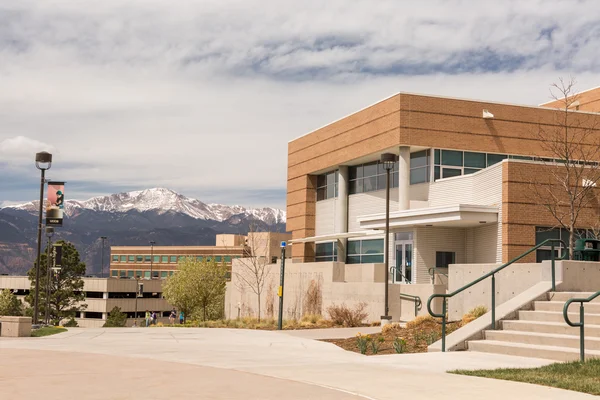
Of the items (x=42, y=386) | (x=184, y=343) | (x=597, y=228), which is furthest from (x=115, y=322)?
(x=42, y=386)

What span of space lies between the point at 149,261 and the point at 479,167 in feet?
481

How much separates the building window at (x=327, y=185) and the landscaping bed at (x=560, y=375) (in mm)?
39940

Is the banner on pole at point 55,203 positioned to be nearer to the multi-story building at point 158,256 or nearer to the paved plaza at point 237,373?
the paved plaza at point 237,373

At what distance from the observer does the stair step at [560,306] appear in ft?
51.8

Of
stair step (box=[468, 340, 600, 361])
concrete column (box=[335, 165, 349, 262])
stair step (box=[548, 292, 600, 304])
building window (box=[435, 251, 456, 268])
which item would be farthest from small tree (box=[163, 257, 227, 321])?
stair step (box=[468, 340, 600, 361])

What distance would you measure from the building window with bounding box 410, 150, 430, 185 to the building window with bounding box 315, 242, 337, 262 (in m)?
10.6

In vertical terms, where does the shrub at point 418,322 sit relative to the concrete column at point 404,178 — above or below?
below

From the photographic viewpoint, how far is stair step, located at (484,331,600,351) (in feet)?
46.4

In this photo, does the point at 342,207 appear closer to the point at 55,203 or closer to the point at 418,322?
the point at 55,203

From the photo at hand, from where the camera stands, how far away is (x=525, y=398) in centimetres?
973

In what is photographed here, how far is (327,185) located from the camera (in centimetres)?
5403

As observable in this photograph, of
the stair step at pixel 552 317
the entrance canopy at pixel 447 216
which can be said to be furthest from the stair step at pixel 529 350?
the entrance canopy at pixel 447 216

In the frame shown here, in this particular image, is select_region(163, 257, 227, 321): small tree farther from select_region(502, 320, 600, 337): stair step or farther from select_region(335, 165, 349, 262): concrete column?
select_region(502, 320, 600, 337): stair step

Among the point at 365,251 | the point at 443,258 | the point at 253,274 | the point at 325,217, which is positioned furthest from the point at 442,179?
the point at 253,274
